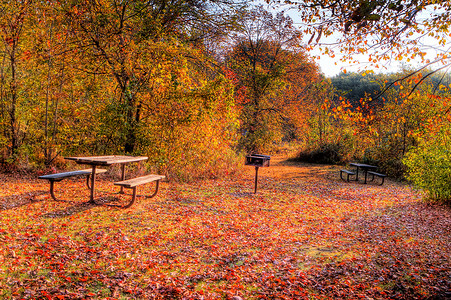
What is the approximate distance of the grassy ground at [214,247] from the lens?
119 inches

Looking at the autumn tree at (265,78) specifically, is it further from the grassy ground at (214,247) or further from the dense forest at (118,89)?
the grassy ground at (214,247)

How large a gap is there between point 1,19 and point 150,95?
4.21 m

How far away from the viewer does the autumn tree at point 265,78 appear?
16.1m

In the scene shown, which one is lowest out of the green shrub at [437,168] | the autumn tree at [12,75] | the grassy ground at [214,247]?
the grassy ground at [214,247]

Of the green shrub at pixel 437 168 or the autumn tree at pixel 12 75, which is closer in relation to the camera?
the green shrub at pixel 437 168

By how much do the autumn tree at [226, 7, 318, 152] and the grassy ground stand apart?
9137 millimetres

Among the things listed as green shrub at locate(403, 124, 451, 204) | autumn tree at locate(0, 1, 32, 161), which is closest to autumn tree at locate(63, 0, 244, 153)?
autumn tree at locate(0, 1, 32, 161)

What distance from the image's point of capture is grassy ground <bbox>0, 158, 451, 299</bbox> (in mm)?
3012

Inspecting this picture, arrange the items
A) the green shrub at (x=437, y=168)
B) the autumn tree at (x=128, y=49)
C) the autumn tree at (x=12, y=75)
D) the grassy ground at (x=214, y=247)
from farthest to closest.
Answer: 1. the autumn tree at (x=128, y=49)
2. the autumn tree at (x=12, y=75)
3. the green shrub at (x=437, y=168)
4. the grassy ground at (x=214, y=247)

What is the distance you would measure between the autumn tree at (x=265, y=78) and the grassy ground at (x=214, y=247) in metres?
9.14

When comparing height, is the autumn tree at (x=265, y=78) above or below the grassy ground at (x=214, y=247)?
above

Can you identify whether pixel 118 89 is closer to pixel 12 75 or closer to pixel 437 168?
pixel 12 75

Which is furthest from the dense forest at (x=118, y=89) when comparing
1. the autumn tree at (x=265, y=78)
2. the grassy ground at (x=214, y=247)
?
the autumn tree at (x=265, y=78)

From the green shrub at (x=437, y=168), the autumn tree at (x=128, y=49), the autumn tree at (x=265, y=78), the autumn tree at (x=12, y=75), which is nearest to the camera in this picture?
the green shrub at (x=437, y=168)
